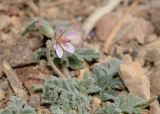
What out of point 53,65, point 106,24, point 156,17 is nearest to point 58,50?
point 53,65

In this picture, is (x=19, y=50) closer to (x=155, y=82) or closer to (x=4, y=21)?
(x=4, y=21)

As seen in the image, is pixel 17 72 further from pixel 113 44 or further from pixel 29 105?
pixel 113 44

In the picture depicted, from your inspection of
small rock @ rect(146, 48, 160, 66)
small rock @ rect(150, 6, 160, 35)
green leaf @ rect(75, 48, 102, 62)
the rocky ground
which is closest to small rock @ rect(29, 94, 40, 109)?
the rocky ground

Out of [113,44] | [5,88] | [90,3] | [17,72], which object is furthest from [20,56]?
[90,3]

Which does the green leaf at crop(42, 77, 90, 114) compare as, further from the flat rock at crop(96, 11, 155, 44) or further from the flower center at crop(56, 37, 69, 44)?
the flat rock at crop(96, 11, 155, 44)

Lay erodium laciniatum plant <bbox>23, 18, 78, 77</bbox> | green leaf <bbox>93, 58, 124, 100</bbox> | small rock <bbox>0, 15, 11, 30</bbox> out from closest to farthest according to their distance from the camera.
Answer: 1. erodium laciniatum plant <bbox>23, 18, 78, 77</bbox>
2. green leaf <bbox>93, 58, 124, 100</bbox>
3. small rock <bbox>0, 15, 11, 30</bbox>

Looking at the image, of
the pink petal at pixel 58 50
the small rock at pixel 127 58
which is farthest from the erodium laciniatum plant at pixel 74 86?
the small rock at pixel 127 58

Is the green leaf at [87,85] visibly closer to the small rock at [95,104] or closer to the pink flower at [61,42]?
the small rock at [95,104]
